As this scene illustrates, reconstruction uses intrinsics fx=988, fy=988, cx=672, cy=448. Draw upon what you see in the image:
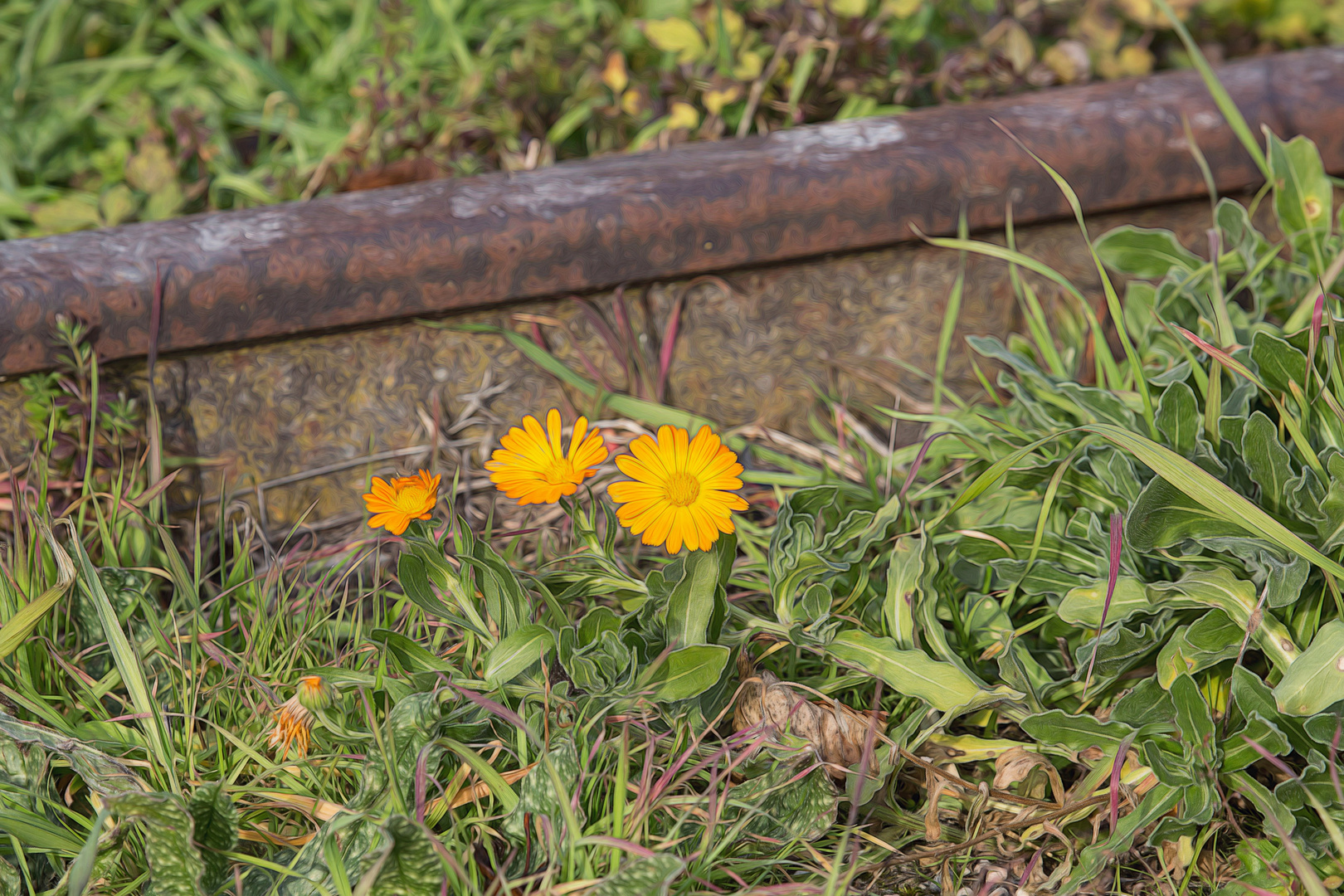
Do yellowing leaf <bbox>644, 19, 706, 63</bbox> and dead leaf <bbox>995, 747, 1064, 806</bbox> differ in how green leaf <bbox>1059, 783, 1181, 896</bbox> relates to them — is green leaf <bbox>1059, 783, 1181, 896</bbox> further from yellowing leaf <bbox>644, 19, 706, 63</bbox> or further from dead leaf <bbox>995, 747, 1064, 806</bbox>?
yellowing leaf <bbox>644, 19, 706, 63</bbox>

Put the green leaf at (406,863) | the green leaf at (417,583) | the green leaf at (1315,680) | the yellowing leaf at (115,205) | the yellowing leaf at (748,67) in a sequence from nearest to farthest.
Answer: the green leaf at (406,863) → the green leaf at (1315,680) → the green leaf at (417,583) → the yellowing leaf at (115,205) → the yellowing leaf at (748,67)

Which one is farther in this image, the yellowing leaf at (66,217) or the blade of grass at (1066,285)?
the yellowing leaf at (66,217)

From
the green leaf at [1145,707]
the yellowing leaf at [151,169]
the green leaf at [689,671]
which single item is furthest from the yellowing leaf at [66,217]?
the green leaf at [1145,707]

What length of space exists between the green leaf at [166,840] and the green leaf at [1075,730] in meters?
0.94

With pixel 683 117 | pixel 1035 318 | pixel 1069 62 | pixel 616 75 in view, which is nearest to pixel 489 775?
pixel 1035 318

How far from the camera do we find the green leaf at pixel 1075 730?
45.8 inches

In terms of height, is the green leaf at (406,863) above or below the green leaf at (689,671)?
below

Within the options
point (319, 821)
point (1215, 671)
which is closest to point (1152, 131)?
point (1215, 671)

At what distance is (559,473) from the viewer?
3.71 ft

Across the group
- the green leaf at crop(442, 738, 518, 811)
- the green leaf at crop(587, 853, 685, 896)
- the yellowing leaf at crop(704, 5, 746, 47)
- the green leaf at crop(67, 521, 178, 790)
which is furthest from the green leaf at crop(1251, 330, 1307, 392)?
the green leaf at crop(67, 521, 178, 790)

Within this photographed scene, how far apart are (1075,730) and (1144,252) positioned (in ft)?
2.93

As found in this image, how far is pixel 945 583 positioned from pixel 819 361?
54 cm

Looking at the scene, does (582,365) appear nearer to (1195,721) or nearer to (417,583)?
(417,583)

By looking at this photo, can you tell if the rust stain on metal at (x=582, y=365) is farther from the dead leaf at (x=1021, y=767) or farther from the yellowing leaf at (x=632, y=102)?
the dead leaf at (x=1021, y=767)
